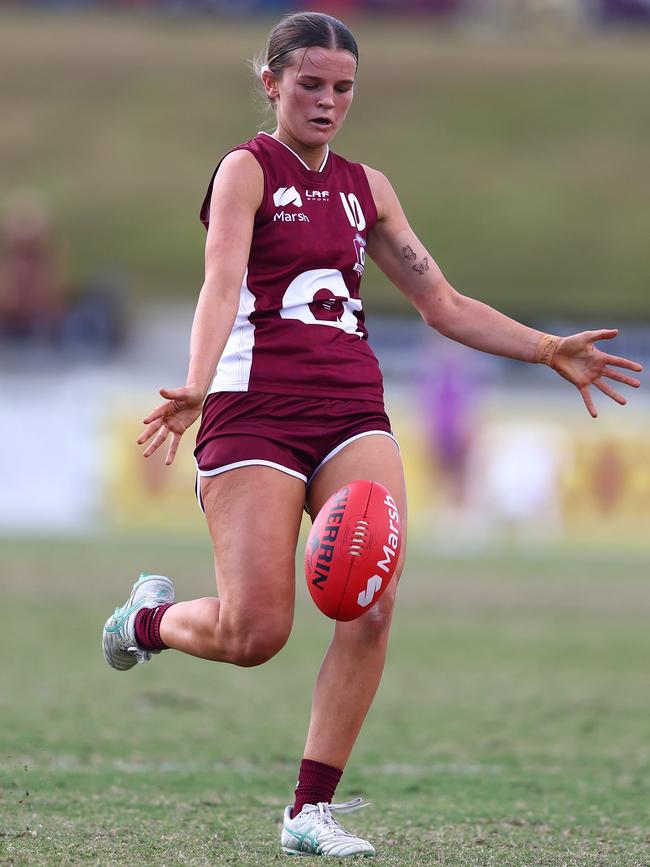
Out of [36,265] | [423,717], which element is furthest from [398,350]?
→ [423,717]

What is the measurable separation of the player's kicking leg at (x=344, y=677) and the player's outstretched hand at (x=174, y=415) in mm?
493

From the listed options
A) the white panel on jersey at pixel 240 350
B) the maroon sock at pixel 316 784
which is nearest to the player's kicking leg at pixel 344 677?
the maroon sock at pixel 316 784

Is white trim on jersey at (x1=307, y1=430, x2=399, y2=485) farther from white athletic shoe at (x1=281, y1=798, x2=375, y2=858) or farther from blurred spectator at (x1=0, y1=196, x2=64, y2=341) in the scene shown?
blurred spectator at (x1=0, y1=196, x2=64, y2=341)

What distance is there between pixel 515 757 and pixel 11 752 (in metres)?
1.97

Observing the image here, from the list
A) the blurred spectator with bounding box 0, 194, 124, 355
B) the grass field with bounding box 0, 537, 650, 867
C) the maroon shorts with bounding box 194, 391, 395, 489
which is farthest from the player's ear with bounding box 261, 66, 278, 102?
the blurred spectator with bounding box 0, 194, 124, 355

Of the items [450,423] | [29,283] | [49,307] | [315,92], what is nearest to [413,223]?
[29,283]

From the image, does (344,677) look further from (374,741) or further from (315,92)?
(374,741)

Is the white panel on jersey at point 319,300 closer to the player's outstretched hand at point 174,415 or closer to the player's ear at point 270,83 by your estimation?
the player's outstretched hand at point 174,415

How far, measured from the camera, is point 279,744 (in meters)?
6.54

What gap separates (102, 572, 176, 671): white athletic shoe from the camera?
4.93 meters

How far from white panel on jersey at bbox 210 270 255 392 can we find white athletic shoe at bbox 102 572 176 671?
77 centimetres

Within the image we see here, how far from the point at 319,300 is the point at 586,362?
2.98ft

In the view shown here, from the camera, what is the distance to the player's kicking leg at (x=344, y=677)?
4.53m

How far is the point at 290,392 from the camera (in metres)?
4.55
